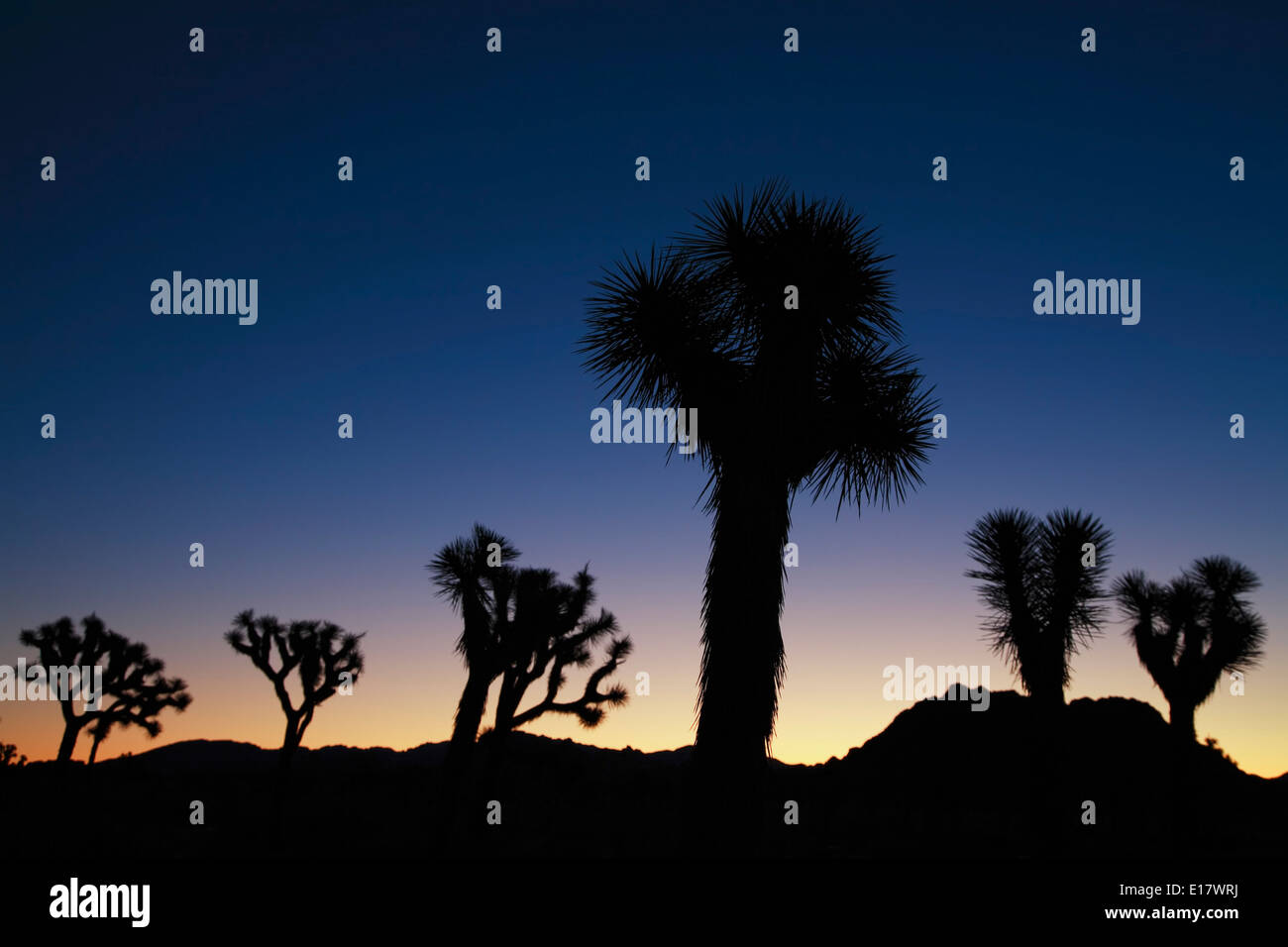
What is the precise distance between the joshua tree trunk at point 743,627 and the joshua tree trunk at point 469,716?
8258 mm

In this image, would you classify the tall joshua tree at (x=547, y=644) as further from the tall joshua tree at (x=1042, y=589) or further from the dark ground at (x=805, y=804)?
the tall joshua tree at (x=1042, y=589)

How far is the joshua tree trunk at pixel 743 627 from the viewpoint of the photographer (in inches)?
285

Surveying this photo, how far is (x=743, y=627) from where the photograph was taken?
7.51 meters

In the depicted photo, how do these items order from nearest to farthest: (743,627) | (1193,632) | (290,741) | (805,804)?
(743,627) → (1193,632) → (290,741) → (805,804)

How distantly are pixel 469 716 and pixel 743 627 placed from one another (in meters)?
8.88

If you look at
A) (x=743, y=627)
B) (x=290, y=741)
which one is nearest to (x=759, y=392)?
(x=743, y=627)

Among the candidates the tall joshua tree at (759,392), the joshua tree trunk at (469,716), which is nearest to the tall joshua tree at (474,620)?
the joshua tree trunk at (469,716)

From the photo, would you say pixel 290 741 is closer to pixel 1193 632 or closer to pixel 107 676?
pixel 107 676

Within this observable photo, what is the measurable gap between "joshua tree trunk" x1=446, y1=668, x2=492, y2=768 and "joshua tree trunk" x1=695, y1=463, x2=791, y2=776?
8258 mm

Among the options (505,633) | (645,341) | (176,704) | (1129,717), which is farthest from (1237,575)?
(176,704)

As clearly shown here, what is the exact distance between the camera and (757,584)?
762 centimetres

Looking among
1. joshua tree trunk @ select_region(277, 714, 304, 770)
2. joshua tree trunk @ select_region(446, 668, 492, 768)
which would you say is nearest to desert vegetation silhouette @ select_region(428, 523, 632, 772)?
joshua tree trunk @ select_region(446, 668, 492, 768)
